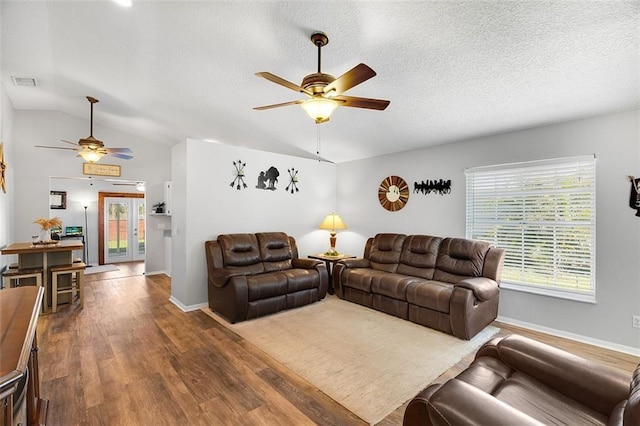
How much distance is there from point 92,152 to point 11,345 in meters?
4.65

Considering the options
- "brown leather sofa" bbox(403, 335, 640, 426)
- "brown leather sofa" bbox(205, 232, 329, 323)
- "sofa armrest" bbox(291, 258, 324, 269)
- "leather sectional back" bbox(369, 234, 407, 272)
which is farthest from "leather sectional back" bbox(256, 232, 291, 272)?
"brown leather sofa" bbox(403, 335, 640, 426)

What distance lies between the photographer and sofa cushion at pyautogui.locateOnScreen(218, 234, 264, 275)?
4203 millimetres

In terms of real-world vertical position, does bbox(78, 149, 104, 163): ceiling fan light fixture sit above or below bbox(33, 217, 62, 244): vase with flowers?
above

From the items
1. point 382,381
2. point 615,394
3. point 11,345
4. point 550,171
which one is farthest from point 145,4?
point 550,171

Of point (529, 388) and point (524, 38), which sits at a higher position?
point (524, 38)

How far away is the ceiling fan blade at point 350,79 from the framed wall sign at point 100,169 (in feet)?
19.8

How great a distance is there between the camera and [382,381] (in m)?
2.47

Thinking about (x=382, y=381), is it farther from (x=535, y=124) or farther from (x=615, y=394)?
(x=535, y=124)

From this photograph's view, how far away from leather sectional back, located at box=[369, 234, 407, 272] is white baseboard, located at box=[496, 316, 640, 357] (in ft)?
5.15

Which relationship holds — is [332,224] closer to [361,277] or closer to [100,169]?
[361,277]

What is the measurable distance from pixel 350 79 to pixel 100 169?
6.33 meters

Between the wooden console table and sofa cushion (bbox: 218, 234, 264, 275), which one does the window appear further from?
the wooden console table

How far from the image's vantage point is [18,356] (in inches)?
39.5

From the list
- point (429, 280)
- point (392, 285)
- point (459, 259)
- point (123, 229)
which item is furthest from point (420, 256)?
point (123, 229)
